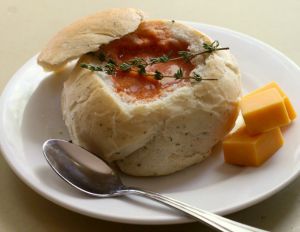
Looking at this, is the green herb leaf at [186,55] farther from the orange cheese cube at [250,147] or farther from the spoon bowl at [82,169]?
the spoon bowl at [82,169]

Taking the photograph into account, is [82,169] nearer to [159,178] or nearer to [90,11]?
[159,178]

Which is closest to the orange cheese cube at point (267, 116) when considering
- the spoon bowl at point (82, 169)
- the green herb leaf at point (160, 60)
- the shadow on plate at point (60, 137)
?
the shadow on plate at point (60, 137)

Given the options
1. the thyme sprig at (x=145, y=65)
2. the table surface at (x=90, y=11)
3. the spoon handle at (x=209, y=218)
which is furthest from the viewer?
the thyme sprig at (x=145, y=65)

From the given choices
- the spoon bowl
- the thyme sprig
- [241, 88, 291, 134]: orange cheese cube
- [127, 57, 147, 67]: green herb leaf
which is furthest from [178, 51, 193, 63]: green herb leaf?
the spoon bowl

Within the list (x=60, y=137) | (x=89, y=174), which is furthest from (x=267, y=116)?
(x=60, y=137)

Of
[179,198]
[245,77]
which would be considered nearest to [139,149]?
[179,198]

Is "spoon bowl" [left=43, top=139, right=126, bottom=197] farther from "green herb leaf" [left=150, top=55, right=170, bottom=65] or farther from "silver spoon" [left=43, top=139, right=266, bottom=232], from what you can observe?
"green herb leaf" [left=150, top=55, right=170, bottom=65]

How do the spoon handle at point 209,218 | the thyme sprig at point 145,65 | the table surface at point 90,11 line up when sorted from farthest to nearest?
the thyme sprig at point 145,65, the table surface at point 90,11, the spoon handle at point 209,218
